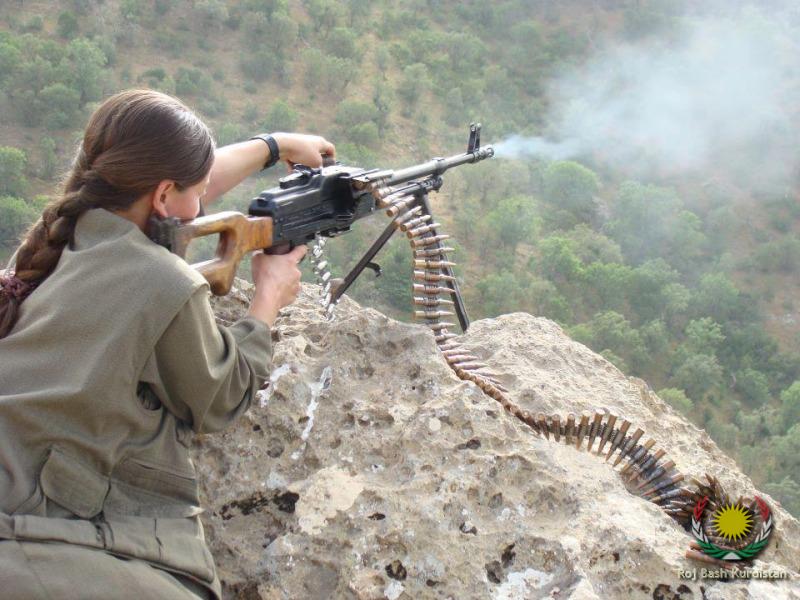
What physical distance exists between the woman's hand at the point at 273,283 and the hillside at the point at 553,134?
61.0ft

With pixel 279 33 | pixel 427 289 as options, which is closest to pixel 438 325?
pixel 427 289

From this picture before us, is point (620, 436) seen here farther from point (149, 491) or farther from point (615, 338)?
point (615, 338)

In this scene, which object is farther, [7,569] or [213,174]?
[213,174]

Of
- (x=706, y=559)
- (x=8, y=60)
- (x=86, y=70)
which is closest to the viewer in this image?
(x=706, y=559)

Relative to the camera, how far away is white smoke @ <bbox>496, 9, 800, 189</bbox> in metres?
38.8

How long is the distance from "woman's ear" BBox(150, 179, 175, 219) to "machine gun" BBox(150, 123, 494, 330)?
0.03 meters

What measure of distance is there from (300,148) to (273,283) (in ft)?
Result: 3.58

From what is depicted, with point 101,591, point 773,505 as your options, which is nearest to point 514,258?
point 773,505

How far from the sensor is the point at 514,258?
29359mm

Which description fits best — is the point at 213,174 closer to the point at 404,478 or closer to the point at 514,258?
the point at 404,478

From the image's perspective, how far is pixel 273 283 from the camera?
3121mm

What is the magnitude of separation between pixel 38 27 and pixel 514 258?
58.9 ft

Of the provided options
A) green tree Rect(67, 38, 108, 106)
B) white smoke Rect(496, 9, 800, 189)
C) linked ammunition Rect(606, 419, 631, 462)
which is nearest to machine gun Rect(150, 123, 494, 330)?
linked ammunition Rect(606, 419, 631, 462)

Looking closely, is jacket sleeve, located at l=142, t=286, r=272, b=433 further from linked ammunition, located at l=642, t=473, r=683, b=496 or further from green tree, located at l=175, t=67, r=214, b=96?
green tree, located at l=175, t=67, r=214, b=96
